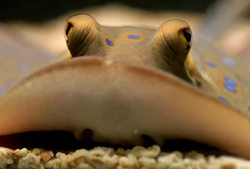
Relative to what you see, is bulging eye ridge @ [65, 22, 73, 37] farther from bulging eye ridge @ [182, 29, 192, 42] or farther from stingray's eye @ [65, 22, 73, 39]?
bulging eye ridge @ [182, 29, 192, 42]

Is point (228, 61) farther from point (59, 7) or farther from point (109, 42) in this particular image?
point (59, 7)

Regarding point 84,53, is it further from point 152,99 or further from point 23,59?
point 23,59

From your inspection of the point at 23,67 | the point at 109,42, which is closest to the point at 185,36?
the point at 109,42

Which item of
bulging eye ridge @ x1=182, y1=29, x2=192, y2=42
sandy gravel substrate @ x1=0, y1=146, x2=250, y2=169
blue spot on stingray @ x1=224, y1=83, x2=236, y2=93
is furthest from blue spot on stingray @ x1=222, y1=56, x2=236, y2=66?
sandy gravel substrate @ x1=0, y1=146, x2=250, y2=169

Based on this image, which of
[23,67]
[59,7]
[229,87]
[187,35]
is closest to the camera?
[187,35]

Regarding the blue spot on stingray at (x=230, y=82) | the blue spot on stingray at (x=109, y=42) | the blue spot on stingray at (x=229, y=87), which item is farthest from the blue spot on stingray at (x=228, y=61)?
the blue spot on stingray at (x=109, y=42)

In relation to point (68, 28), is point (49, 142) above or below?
below
